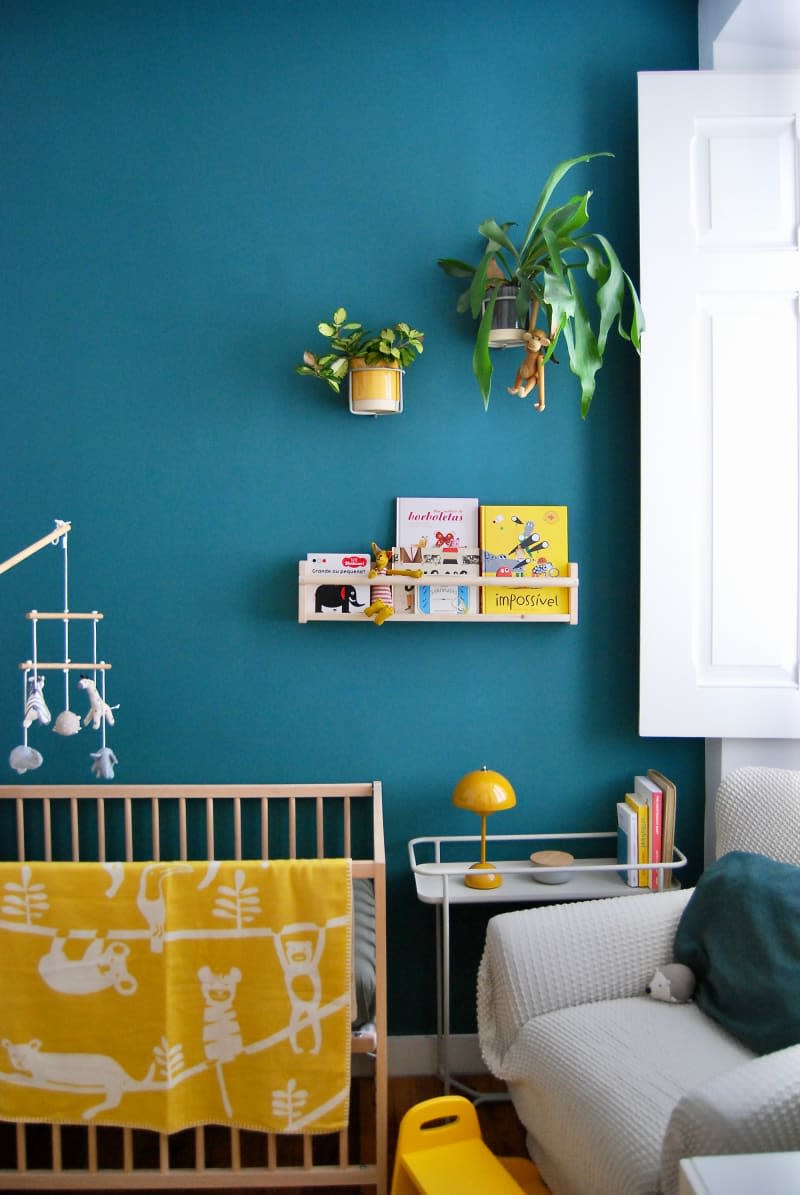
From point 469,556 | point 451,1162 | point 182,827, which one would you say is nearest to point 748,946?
point 451,1162

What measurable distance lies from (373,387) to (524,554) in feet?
1.71

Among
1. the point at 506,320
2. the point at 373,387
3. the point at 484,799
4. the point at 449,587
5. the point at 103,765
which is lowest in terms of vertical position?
the point at 484,799

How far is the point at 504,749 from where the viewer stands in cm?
261

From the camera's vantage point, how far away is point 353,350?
2438 mm

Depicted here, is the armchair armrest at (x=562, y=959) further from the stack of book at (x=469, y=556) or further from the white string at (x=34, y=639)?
the white string at (x=34, y=639)

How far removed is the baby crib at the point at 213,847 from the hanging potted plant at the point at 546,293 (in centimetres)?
102

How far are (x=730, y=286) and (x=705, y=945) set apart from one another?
143cm

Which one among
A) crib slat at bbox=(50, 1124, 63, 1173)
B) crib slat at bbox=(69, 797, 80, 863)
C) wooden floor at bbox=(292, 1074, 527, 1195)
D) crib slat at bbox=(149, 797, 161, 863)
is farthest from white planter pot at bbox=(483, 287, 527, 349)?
crib slat at bbox=(50, 1124, 63, 1173)

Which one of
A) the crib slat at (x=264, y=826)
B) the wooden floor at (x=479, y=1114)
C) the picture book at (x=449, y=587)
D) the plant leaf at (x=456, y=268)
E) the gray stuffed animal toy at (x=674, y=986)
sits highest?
the plant leaf at (x=456, y=268)

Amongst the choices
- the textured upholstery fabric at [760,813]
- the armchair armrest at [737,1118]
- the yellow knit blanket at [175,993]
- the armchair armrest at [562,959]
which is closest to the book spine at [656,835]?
the textured upholstery fabric at [760,813]

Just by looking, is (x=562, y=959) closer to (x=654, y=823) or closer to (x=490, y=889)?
(x=490, y=889)

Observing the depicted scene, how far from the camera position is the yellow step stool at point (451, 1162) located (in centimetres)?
185

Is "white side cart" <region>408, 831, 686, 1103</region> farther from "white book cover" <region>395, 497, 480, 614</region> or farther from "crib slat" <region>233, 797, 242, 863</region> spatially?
"white book cover" <region>395, 497, 480, 614</region>

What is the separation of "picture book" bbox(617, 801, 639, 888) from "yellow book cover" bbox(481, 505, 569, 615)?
0.49 meters
